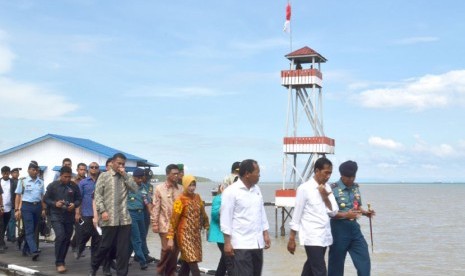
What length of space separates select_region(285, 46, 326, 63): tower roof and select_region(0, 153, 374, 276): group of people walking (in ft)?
75.9

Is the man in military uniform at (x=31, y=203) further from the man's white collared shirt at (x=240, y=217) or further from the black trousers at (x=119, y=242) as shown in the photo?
the man's white collared shirt at (x=240, y=217)

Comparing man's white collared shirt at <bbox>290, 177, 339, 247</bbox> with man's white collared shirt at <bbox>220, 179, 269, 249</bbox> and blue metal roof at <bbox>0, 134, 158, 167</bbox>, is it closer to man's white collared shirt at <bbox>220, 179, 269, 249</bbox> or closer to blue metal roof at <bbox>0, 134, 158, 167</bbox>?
man's white collared shirt at <bbox>220, 179, 269, 249</bbox>

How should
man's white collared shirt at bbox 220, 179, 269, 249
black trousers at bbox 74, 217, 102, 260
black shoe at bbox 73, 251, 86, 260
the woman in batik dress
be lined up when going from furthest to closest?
black shoe at bbox 73, 251, 86, 260
black trousers at bbox 74, 217, 102, 260
the woman in batik dress
man's white collared shirt at bbox 220, 179, 269, 249

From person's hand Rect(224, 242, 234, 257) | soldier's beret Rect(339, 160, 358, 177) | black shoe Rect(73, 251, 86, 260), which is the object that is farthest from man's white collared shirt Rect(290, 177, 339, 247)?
black shoe Rect(73, 251, 86, 260)

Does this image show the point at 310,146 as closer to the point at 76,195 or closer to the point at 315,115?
the point at 315,115

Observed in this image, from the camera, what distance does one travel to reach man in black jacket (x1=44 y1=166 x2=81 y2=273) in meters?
10.1

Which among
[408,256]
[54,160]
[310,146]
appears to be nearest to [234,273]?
[408,256]

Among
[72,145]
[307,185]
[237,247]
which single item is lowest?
[237,247]

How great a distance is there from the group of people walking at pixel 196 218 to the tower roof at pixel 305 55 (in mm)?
23136

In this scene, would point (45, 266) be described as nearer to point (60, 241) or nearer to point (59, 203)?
point (60, 241)

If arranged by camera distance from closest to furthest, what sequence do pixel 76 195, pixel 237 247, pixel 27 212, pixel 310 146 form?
pixel 237 247, pixel 76 195, pixel 27 212, pixel 310 146

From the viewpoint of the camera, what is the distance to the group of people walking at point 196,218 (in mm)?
6859

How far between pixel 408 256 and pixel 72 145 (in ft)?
57.8

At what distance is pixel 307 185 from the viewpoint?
7371 millimetres
